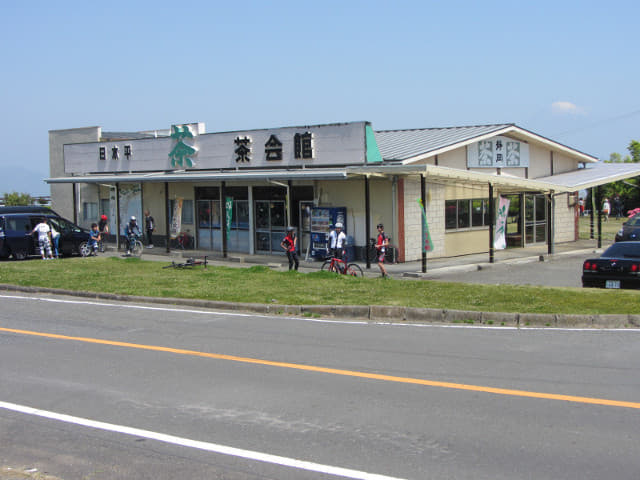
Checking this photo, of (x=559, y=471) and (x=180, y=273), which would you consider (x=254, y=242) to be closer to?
(x=180, y=273)

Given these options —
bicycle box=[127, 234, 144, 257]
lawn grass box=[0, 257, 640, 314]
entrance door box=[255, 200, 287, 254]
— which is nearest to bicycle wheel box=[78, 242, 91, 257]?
bicycle box=[127, 234, 144, 257]

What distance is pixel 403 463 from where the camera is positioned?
5.69 meters

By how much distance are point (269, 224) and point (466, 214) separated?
791 centimetres

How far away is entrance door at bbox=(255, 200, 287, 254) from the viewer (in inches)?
1061

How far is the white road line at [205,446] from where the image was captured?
553 centimetres

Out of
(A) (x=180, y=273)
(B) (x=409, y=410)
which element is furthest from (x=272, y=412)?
(A) (x=180, y=273)

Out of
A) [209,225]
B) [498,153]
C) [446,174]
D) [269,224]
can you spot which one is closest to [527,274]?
[446,174]

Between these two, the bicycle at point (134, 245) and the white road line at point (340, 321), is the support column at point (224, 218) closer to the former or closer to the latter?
the bicycle at point (134, 245)

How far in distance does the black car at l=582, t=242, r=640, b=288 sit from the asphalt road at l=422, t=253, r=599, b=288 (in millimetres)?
2355

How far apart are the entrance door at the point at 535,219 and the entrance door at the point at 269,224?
1114 cm

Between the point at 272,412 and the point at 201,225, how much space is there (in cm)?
2374

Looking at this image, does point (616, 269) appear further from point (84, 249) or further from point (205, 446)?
point (84, 249)

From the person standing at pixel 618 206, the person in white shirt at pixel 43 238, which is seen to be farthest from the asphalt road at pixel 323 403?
the person standing at pixel 618 206

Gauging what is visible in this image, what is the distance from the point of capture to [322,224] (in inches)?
974
